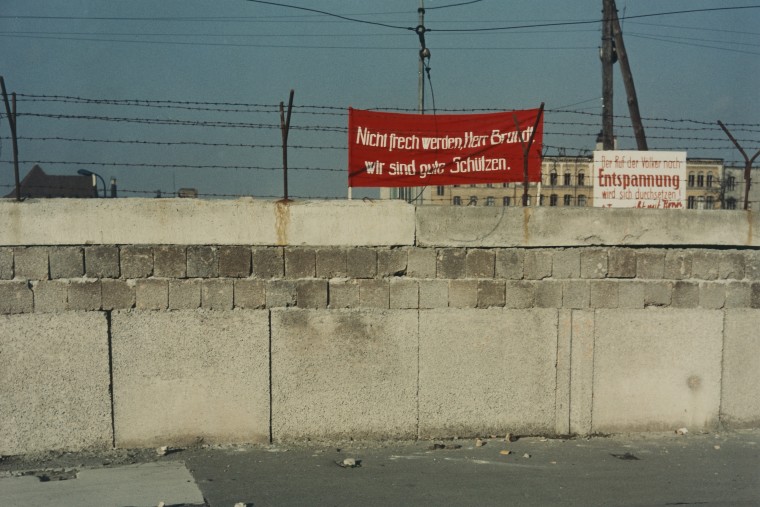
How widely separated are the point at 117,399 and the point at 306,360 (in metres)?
1.73

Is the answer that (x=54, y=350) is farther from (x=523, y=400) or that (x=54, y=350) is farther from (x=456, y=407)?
(x=523, y=400)

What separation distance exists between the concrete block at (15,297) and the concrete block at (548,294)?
15.4 feet

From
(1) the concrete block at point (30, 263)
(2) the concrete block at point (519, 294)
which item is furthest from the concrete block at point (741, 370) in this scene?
(1) the concrete block at point (30, 263)

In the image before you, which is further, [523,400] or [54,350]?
[523,400]

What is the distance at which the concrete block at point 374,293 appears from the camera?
662 centimetres

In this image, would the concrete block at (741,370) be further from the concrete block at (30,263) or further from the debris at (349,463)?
the concrete block at (30,263)

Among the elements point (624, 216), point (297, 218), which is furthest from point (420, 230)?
point (624, 216)

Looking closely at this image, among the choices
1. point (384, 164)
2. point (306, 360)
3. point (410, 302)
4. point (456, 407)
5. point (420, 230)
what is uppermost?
point (384, 164)

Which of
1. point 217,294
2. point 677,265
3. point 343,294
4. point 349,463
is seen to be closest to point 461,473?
point 349,463

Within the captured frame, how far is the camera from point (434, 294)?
6.72 m

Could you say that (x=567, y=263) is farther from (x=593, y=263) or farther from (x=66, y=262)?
(x=66, y=262)

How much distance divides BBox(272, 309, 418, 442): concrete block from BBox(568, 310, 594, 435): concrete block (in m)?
1.60

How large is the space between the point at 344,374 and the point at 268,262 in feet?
4.19

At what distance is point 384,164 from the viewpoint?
25.1ft
